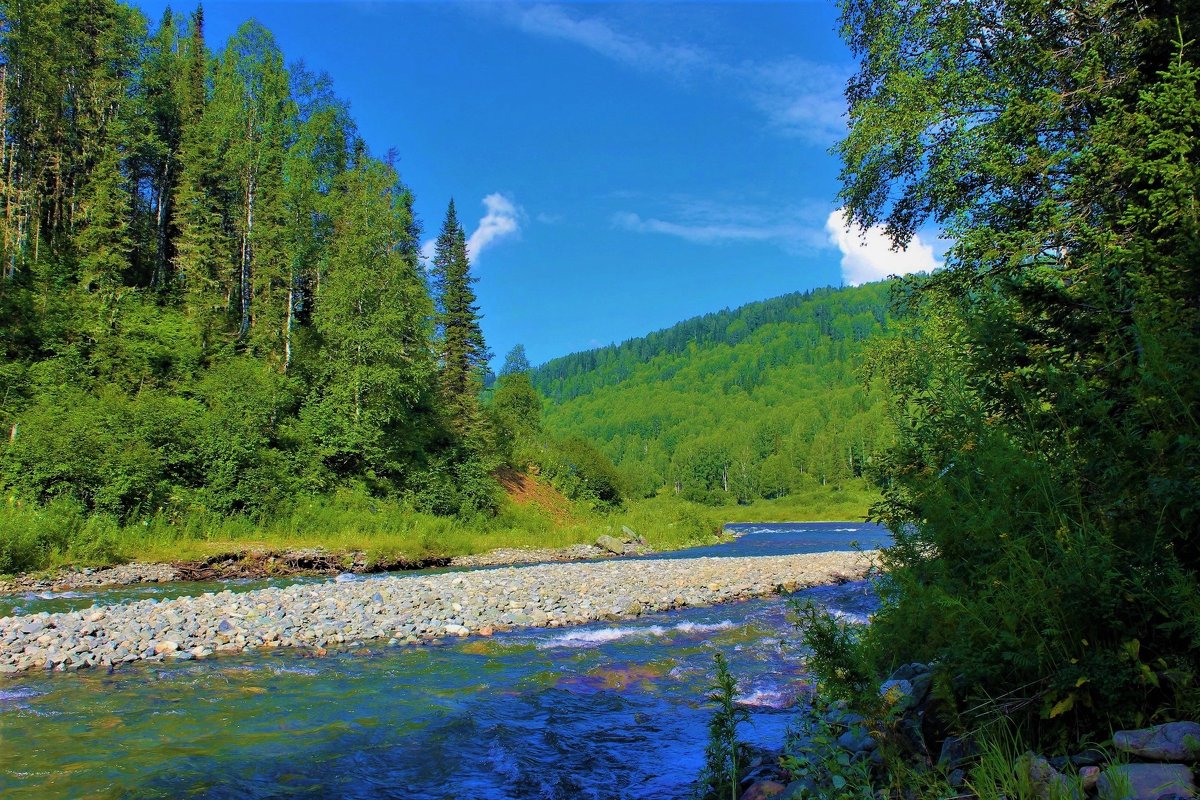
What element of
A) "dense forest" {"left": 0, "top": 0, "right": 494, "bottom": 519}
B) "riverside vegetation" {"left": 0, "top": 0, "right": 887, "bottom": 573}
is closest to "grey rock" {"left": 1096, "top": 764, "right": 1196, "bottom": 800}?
"riverside vegetation" {"left": 0, "top": 0, "right": 887, "bottom": 573}

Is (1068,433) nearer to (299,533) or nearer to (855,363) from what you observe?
(855,363)

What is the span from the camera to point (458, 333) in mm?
47125

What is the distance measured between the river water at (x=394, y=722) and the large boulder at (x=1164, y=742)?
3246 mm

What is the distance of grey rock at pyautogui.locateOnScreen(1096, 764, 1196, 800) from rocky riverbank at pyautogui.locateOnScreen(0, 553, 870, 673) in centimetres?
673

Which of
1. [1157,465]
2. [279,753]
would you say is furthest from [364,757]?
[1157,465]

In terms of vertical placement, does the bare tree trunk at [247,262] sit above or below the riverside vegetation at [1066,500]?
above

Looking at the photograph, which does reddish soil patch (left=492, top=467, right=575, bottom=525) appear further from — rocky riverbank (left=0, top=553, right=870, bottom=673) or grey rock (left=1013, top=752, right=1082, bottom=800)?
grey rock (left=1013, top=752, right=1082, bottom=800)

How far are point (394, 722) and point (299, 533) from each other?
20642 millimetres

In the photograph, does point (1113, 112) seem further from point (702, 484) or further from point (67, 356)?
point (702, 484)

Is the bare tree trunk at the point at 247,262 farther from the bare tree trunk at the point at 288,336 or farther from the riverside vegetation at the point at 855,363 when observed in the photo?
the bare tree trunk at the point at 288,336

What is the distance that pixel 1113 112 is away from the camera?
19.8 ft

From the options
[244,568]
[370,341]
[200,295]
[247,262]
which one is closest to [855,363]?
[244,568]

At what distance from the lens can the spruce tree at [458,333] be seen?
41684mm

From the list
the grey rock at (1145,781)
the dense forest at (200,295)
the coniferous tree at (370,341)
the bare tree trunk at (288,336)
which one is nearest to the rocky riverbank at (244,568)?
the dense forest at (200,295)
